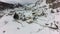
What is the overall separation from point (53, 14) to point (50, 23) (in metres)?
0.22

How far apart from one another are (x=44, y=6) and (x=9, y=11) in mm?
521

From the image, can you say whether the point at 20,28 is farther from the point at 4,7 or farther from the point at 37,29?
the point at 4,7

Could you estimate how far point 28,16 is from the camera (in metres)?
1.59

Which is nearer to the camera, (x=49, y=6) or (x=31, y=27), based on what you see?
(x=31, y=27)

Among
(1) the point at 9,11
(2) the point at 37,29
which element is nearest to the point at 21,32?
(2) the point at 37,29

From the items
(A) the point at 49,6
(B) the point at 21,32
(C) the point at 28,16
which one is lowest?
(B) the point at 21,32

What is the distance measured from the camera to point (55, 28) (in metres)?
1.42

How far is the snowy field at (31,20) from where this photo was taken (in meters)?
1.38

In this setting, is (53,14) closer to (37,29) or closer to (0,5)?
(37,29)

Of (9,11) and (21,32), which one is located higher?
(9,11)

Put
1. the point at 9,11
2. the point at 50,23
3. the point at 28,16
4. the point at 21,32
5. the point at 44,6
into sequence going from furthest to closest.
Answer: the point at 44,6
the point at 9,11
the point at 28,16
the point at 50,23
the point at 21,32

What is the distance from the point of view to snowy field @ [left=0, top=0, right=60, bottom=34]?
1385 millimetres

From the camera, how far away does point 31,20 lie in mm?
1529

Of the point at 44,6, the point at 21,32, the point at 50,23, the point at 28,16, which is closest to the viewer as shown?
the point at 21,32
